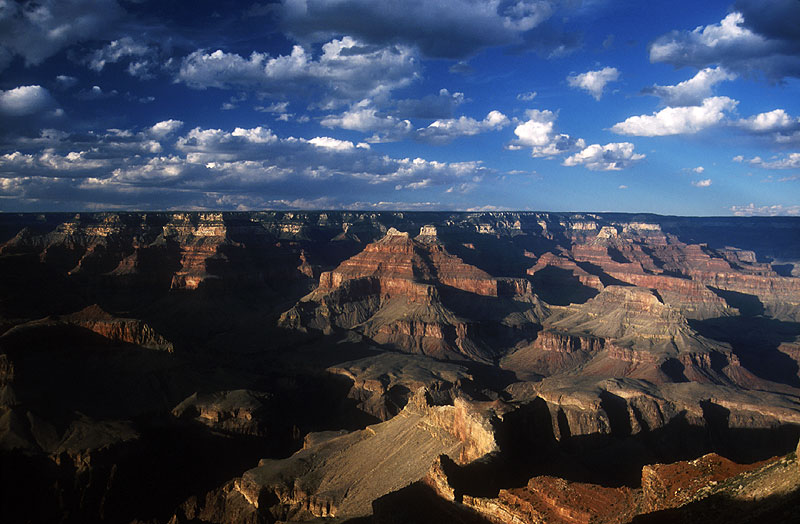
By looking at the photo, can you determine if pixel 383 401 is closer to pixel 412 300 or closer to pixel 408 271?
pixel 412 300

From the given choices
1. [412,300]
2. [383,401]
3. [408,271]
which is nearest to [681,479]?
[383,401]

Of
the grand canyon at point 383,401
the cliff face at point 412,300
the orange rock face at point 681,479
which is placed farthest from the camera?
the cliff face at point 412,300

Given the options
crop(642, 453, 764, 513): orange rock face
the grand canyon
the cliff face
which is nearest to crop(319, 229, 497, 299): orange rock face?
the cliff face

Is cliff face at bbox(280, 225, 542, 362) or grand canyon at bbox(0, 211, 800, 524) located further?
cliff face at bbox(280, 225, 542, 362)

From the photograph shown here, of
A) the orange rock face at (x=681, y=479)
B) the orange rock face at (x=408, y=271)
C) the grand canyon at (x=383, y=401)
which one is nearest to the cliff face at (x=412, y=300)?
the orange rock face at (x=408, y=271)

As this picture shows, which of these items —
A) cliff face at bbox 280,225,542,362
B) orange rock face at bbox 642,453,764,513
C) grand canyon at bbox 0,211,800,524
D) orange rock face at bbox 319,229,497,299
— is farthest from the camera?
orange rock face at bbox 319,229,497,299

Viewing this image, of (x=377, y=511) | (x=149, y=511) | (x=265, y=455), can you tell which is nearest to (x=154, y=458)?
(x=149, y=511)

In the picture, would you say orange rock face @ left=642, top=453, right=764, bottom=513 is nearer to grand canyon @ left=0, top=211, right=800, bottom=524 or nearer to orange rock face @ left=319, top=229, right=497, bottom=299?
grand canyon @ left=0, top=211, right=800, bottom=524

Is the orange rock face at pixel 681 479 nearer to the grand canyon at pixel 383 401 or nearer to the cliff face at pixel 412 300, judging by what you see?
the grand canyon at pixel 383 401
